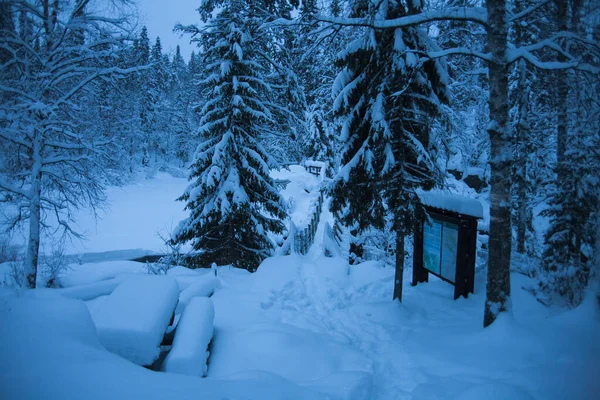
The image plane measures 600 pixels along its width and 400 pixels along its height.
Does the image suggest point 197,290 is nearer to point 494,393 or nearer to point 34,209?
point 34,209

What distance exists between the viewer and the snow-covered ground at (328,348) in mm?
2691

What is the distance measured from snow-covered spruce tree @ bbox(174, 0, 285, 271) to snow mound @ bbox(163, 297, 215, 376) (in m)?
5.28

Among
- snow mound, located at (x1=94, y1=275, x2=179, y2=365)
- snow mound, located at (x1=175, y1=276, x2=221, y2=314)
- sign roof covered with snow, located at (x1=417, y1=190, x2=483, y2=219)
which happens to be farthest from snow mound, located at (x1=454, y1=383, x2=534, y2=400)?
snow mound, located at (x1=175, y1=276, x2=221, y2=314)

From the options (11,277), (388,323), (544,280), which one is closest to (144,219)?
(11,277)

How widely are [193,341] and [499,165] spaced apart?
4.97 m

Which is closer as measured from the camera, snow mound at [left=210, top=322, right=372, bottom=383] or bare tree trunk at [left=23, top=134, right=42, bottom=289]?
snow mound at [left=210, top=322, right=372, bottom=383]

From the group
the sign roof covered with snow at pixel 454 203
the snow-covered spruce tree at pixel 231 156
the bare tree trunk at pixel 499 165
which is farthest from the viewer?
the snow-covered spruce tree at pixel 231 156

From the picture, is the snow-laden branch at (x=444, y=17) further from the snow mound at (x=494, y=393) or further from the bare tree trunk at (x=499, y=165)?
the snow mound at (x=494, y=393)

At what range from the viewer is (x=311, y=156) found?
35688mm

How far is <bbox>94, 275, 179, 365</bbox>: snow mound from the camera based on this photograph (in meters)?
3.60

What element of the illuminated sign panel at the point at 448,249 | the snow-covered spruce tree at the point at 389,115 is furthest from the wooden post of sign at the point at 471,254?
the snow-covered spruce tree at the point at 389,115

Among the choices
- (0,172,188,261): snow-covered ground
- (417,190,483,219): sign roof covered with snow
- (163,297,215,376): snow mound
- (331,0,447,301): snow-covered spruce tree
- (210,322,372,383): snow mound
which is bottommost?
(0,172,188,261): snow-covered ground

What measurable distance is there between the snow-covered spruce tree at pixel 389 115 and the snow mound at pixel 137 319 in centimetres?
400

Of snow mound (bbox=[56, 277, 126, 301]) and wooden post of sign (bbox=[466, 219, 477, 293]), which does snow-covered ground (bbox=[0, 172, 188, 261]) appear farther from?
wooden post of sign (bbox=[466, 219, 477, 293])
